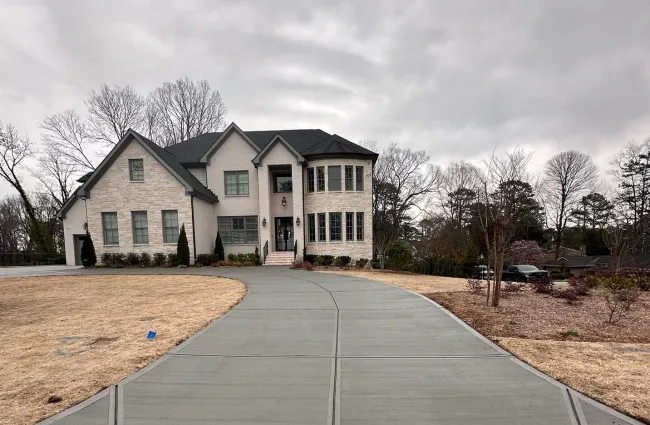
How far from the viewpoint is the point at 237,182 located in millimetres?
20719

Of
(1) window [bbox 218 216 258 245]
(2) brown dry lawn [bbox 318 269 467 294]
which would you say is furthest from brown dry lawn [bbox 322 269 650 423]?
(1) window [bbox 218 216 258 245]

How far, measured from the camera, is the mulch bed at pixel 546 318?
520cm

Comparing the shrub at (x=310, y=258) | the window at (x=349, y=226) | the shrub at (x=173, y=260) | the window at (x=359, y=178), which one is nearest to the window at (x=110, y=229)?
the shrub at (x=173, y=260)

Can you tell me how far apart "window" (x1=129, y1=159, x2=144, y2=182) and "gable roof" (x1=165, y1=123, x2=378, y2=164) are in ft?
9.30

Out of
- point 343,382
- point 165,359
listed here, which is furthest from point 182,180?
point 343,382

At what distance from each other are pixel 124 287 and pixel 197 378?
9816mm

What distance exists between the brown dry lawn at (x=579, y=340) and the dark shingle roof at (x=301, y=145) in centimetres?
1296

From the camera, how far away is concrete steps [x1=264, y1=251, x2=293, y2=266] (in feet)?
61.4

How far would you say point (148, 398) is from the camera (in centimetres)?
316

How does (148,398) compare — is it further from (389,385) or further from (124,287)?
(124,287)

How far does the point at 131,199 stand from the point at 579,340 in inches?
848

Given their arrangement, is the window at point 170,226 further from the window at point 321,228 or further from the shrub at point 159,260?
the window at point 321,228

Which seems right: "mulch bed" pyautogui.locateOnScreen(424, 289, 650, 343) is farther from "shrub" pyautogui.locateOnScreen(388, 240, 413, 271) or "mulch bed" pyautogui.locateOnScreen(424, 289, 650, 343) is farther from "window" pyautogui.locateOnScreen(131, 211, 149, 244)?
"window" pyautogui.locateOnScreen(131, 211, 149, 244)

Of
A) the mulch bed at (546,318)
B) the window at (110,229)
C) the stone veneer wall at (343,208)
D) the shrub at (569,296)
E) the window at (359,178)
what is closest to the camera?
the mulch bed at (546,318)
